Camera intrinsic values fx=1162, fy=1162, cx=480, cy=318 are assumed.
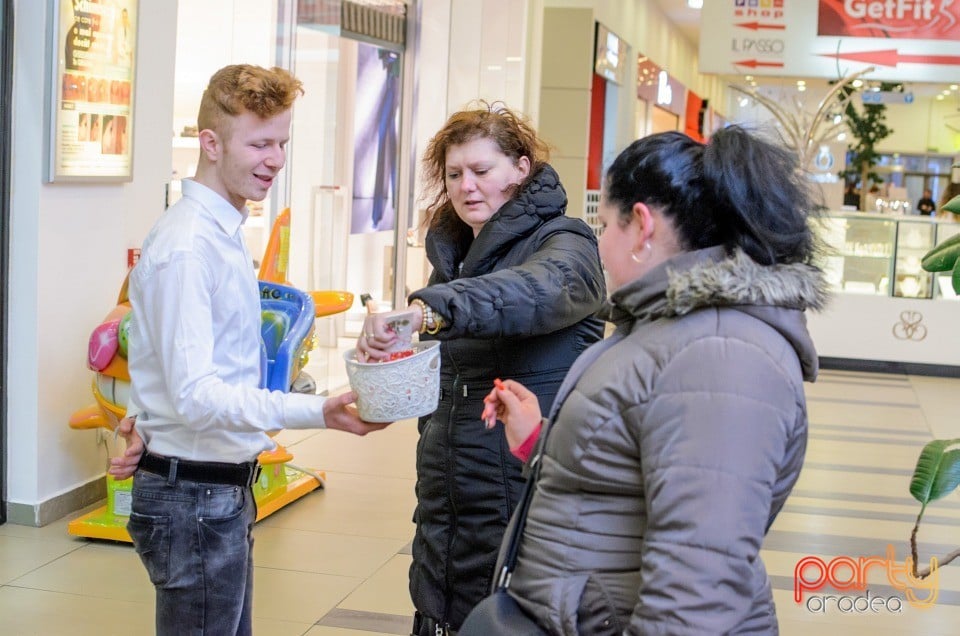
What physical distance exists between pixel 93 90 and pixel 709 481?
3.96m

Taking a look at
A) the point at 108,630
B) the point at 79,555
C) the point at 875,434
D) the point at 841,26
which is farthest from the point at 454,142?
the point at 841,26

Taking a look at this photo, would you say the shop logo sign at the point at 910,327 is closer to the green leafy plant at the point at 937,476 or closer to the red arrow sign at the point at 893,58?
the red arrow sign at the point at 893,58

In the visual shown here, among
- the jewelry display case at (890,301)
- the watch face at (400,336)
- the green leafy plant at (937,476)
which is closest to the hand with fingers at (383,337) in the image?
the watch face at (400,336)

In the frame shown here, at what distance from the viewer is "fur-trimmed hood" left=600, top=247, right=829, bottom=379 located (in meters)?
1.46

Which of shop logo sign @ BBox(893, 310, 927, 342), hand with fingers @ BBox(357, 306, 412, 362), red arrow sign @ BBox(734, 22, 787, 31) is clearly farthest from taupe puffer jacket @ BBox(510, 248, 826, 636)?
red arrow sign @ BBox(734, 22, 787, 31)

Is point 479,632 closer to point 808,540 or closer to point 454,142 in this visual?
point 454,142

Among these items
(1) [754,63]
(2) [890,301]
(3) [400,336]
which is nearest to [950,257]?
(3) [400,336]

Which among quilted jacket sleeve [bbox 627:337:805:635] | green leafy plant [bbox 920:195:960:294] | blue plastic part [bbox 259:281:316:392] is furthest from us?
blue plastic part [bbox 259:281:316:392]

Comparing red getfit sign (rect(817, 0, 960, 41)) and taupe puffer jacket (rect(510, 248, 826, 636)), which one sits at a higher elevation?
red getfit sign (rect(817, 0, 960, 41))

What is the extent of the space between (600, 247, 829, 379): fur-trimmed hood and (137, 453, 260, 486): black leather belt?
36.7 inches

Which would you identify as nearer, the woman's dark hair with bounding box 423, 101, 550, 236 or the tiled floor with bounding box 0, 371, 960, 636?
the woman's dark hair with bounding box 423, 101, 550, 236

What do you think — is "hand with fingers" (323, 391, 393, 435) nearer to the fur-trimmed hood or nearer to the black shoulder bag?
the black shoulder bag

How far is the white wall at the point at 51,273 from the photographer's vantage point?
4469 mm

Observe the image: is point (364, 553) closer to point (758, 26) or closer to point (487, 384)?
point (487, 384)
